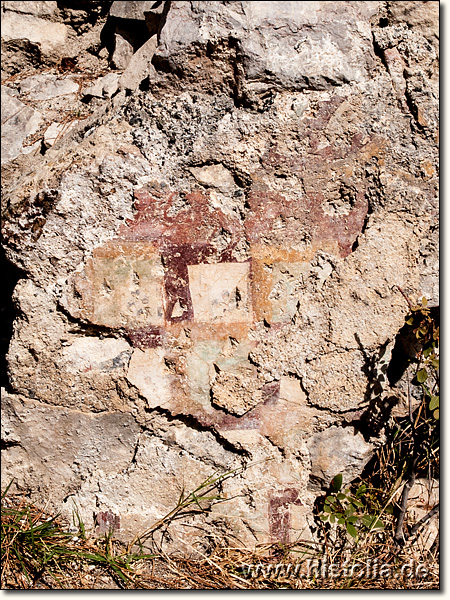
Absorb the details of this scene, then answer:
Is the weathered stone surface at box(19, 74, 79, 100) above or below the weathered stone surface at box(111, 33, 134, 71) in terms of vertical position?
below

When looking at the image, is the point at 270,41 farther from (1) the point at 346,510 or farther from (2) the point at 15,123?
(1) the point at 346,510

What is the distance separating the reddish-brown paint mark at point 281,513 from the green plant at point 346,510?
0.37ft

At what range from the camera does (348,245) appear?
1900mm

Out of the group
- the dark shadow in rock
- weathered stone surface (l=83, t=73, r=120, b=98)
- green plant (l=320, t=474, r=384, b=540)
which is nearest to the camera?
green plant (l=320, t=474, r=384, b=540)

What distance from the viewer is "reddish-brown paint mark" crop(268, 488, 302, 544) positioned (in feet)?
6.48

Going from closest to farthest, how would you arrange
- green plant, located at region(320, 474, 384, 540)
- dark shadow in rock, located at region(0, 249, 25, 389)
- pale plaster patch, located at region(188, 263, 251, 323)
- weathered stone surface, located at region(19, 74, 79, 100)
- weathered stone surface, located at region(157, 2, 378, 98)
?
1. weathered stone surface, located at region(157, 2, 378, 98)
2. pale plaster patch, located at region(188, 263, 251, 323)
3. green plant, located at region(320, 474, 384, 540)
4. dark shadow in rock, located at region(0, 249, 25, 389)
5. weathered stone surface, located at region(19, 74, 79, 100)

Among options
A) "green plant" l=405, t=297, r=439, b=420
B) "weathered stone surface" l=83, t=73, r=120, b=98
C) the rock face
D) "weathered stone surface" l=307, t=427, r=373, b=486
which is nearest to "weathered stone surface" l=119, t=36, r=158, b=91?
the rock face

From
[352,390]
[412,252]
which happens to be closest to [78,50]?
[412,252]

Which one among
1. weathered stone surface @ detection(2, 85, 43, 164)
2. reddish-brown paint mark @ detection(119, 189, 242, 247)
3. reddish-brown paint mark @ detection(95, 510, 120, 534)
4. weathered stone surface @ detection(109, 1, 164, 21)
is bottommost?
reddish-brown paint mark @ detection(95, 510, 120, 534)

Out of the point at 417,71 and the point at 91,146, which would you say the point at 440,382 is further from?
the point at 91,146

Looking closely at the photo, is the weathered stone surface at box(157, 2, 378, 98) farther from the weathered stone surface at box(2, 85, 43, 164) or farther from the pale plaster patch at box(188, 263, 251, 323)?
the weathered stone surface at box(2, 85, 43, 164)

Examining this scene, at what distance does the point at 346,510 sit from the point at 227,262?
0.96m

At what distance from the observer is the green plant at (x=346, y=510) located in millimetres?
1965

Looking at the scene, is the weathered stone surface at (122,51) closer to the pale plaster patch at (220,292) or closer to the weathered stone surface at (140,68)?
the weathered stone surface at (140,68)
